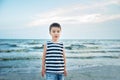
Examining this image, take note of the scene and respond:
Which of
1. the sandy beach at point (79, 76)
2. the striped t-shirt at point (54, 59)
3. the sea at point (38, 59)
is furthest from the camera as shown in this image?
the sea at point (38, 59)

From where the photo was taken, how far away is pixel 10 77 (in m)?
4.75

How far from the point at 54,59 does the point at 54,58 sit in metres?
0.01

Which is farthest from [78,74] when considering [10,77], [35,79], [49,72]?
[49,72]

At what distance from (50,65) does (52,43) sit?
25 centimetres

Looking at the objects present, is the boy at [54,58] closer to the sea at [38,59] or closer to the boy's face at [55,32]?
the boy's face at [55,32]

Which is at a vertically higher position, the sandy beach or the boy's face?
the boy's face

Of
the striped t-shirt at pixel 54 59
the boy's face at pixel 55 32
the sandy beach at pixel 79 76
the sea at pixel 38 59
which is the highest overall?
the boy's face at pixel 55 32

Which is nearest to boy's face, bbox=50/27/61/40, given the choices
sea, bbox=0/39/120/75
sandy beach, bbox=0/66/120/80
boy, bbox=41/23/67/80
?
boy, bbox=41/23/67/80

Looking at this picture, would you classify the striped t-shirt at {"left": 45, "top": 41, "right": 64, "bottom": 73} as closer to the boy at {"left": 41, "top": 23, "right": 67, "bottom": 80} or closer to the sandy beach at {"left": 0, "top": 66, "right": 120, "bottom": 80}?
the boy at {"left": 41, "top": 23, "right": 67, "bottom": 80}

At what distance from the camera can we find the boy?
8.38ft

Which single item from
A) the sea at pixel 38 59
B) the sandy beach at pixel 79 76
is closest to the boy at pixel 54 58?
the sea at pixel 38 59

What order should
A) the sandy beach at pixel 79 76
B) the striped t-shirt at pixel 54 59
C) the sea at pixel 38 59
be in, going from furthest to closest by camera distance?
the sea at pixel 38 59 → the sandy beach at pixel 79 76 → the striped t-shirt at pixel 54 59

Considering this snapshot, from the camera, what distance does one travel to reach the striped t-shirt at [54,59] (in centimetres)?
255

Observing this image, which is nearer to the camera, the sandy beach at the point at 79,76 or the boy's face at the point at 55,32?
the boy's face at the point at 55,32
